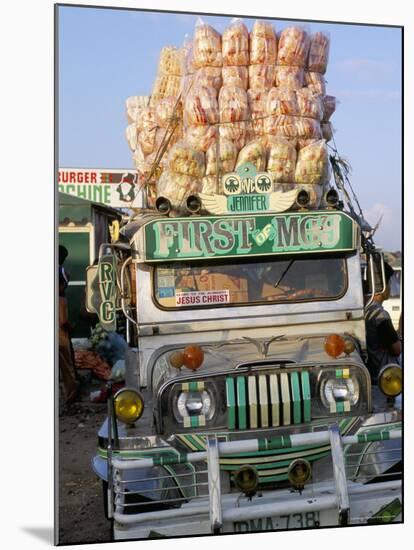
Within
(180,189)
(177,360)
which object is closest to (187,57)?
(180,189)

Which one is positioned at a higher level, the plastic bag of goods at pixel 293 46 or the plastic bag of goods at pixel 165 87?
the plastic bag of goods at pixel 293 46

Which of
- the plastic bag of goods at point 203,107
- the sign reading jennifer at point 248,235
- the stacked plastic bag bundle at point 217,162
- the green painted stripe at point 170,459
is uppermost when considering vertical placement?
the plastic bag of goods at point 203,107

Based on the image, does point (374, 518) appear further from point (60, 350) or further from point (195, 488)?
point (60, 350)

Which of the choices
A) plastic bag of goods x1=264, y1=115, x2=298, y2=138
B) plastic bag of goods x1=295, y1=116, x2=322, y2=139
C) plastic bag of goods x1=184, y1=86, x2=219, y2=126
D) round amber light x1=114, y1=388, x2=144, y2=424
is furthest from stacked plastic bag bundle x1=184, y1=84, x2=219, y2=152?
round amber light x1=114, y1=388, x2=144, y2=424

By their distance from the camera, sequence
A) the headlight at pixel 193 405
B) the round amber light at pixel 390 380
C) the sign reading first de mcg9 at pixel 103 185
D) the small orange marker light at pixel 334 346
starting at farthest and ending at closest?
1. the sign reading first de mcg9 at pixel 103 185
2. the round amber light at pixel 390 380
3. the small orange marker light at pixel 334 346
4. the headlight at pixel 193 405

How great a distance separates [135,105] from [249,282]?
1.45 metres

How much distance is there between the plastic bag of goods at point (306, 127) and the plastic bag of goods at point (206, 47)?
674mm

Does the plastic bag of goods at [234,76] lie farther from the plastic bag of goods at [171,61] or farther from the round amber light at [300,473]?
the round amber light at [300,473]

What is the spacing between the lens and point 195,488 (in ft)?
15.5

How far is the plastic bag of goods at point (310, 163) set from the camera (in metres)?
5.60

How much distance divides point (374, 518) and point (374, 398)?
76 cm

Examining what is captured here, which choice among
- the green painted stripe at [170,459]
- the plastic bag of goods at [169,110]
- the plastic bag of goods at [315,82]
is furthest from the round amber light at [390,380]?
the plastic bag of goods at [169,110]

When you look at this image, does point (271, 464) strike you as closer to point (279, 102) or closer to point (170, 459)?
point (170, 459)

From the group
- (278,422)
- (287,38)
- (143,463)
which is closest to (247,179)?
(287,38)
